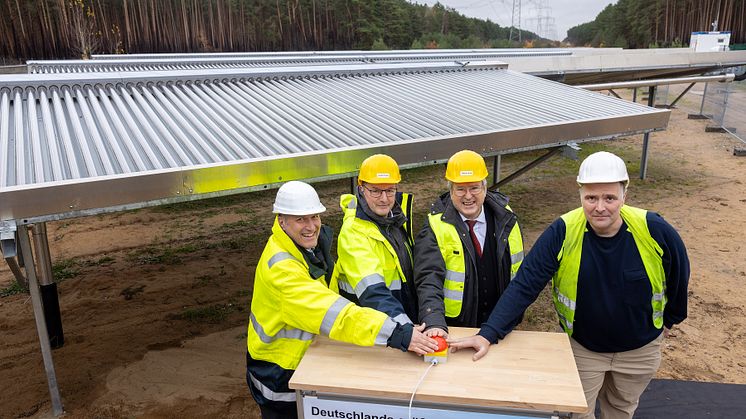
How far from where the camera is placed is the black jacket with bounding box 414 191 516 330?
10.5 ft

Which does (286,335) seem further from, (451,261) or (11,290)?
(11,290)

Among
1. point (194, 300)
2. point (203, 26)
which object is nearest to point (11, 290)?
point (194, 300)

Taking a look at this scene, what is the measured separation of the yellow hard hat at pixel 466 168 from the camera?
3246 millimetres

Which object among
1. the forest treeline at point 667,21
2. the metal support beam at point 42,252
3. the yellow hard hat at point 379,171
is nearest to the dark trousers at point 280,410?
the yellow hard hat at point 379,171

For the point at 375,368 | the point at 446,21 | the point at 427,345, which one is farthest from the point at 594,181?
the point at 446,21

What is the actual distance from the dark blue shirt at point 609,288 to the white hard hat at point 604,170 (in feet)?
1.17

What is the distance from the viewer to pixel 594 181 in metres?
2.74

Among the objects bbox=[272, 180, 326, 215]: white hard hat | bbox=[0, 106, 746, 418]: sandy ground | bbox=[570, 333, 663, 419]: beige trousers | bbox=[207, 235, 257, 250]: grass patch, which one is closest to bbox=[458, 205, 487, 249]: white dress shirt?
bbox=[570, 333, 663, 419]: beige trousers

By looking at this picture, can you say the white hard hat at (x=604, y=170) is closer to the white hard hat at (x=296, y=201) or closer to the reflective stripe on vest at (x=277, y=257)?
the white hard hat at (x=296, y=201)

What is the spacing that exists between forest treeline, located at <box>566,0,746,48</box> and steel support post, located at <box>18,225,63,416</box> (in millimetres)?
46263

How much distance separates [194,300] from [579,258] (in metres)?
5.76

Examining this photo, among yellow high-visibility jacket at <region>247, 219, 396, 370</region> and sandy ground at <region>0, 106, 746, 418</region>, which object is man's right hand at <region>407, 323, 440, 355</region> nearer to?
yellow high-visibility jacket at <region>247, 219, 396, 370</region>

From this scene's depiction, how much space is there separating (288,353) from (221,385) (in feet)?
8.80

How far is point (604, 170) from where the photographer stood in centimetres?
274
